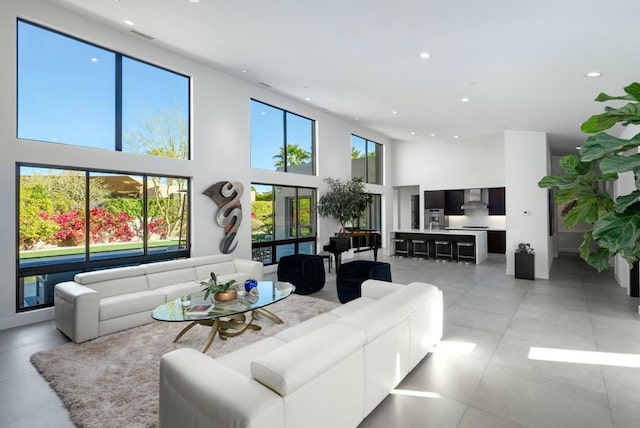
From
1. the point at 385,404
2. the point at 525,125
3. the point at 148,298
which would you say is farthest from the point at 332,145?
the point at 385,404

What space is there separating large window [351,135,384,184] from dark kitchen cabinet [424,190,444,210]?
1.97 metres

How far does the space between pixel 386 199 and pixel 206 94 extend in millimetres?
8330

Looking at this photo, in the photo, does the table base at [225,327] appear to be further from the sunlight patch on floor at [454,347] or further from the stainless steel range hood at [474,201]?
the stainless steel range hood at [474,201]

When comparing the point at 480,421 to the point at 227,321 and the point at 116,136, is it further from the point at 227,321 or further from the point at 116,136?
the point at 116,136

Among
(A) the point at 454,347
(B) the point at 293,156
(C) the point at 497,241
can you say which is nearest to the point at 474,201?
(C) the point at 497,241

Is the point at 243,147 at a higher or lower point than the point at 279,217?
higher

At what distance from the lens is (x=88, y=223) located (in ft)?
17.4

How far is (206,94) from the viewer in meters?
6.91

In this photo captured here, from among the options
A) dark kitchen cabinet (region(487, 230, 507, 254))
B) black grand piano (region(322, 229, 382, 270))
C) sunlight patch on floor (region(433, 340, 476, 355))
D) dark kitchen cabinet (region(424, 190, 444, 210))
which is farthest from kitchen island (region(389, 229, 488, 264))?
sunlight patch on floor (region(433, 340, 476, 355))

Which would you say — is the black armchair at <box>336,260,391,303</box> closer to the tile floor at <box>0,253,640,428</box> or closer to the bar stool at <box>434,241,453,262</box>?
the tile floor at <box>0,253,640,428</box>

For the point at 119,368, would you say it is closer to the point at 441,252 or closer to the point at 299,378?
the point at 299,378

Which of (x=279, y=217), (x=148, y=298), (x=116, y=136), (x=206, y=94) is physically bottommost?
(x=148, y=298)

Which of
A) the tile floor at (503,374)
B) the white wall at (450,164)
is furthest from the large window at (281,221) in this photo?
the white wall at (450,164)

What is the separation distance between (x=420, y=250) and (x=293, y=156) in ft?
16.5
